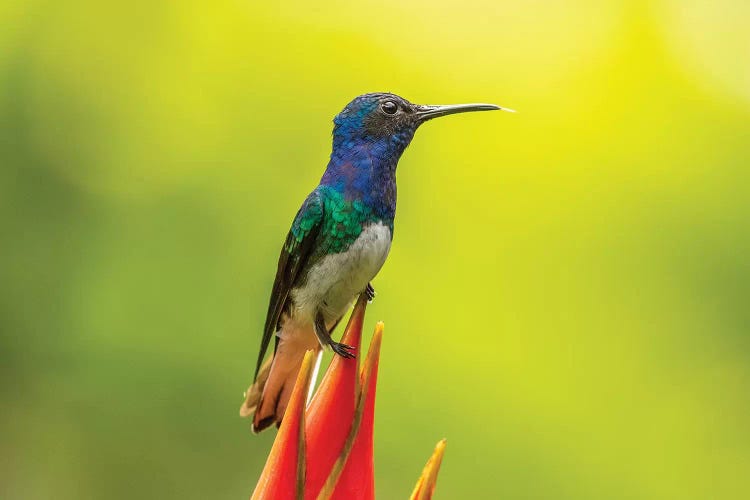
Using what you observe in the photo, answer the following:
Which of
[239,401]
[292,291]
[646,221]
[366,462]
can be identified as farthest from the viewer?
[646,221]

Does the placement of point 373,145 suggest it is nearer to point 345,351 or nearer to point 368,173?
point 368,173

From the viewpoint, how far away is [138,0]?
3.34 metres

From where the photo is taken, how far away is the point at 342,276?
5.28ft

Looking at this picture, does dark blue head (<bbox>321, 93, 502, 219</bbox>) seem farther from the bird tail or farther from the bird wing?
the bird tail

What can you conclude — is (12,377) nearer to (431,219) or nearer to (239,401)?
(239,401)

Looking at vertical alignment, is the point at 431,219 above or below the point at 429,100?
below

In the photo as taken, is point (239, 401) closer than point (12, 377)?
Yes

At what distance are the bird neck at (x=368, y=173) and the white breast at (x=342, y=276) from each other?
0.05 metres

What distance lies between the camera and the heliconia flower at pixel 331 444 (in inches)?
34.0

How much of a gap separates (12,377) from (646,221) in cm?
221

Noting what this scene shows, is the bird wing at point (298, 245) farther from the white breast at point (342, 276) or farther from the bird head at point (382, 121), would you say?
the bird head at point (382, 121)

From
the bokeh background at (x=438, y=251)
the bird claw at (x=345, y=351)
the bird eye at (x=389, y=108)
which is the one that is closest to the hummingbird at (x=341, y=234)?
the bird eye at (x=389, y=108)

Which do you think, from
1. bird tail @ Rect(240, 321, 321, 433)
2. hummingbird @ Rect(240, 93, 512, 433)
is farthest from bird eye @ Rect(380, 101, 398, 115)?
bird tail @ Rect(240, 321, 321, 433)

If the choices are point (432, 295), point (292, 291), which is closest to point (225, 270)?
point (432, 295)
